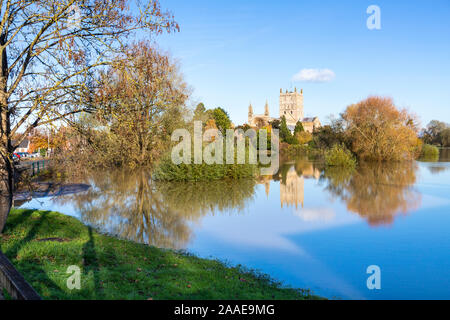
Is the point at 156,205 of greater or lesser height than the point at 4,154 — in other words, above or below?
below

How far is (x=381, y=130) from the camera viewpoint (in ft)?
121

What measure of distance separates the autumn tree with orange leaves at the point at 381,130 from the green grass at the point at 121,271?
3375cm

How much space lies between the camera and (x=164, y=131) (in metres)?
26.6

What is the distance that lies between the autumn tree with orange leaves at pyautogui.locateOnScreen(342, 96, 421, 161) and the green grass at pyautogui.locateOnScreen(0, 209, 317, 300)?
3375 cm

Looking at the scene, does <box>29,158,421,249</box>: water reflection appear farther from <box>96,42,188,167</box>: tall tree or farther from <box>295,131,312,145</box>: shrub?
<box>295,131,312,145</box>: shrub

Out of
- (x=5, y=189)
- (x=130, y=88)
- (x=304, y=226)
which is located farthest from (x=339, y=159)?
(x=5, y=189)

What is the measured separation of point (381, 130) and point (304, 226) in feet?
96.6

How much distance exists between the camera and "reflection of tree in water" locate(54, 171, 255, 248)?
1031 centimetres

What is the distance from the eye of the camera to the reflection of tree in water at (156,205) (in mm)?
10307

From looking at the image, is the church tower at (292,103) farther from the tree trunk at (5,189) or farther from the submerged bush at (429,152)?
the tree trunk at (5,189)

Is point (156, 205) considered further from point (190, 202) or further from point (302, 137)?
point (302, 137)

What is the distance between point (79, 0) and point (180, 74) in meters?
24.4
